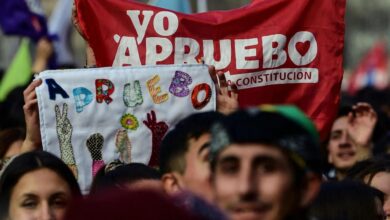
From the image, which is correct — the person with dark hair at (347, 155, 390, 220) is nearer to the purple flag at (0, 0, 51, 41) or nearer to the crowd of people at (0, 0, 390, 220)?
the crowd of people at (0, 0, 390, 220)

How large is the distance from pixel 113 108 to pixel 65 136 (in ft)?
0.84

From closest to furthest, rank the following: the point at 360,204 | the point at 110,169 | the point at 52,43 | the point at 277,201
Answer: the point at 277,201 → the point at 360,204 → the point at 110,169 → the point at 52,43

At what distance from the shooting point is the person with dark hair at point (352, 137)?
9531mm

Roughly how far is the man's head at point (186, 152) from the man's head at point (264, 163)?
0.91m

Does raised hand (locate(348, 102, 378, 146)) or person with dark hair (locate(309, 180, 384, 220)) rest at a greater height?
person with dark hair (locate(309, 180, 384, 220))

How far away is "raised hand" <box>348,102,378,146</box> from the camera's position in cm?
956

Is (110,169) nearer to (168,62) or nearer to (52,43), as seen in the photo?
(168,62)

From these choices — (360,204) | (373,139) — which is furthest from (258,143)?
(373,139)

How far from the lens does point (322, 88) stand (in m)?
7.32

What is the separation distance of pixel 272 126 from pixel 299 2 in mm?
3353

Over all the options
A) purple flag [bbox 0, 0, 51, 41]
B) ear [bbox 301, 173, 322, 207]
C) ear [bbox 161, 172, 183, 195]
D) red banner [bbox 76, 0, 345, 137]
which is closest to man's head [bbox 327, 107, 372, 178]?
red banner [bbox 76, 0, 345, 137]

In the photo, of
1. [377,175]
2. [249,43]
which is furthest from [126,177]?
[377,175]

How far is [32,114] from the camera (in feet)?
22.3

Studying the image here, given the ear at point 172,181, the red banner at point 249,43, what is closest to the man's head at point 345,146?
the red banner at point 249,43
